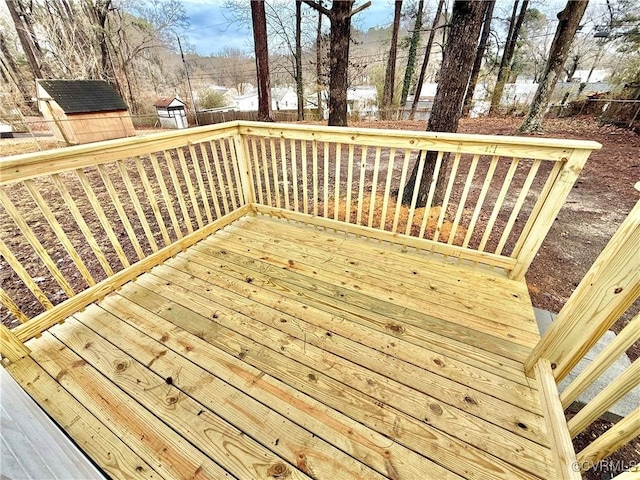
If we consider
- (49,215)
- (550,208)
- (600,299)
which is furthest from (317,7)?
(600,299)

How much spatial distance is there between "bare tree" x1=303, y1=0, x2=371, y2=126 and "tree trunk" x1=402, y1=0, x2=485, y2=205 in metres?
2.73

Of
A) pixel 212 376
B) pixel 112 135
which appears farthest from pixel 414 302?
pixel 112 135

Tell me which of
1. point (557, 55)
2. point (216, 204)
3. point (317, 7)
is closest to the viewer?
point (216, 204)

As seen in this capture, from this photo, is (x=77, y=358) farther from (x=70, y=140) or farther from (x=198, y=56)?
(x=198, y=56)

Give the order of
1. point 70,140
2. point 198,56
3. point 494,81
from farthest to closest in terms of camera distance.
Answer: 1. point 198,56
2. point 494,81
3. point 70,140

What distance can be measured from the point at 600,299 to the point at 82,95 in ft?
41.3

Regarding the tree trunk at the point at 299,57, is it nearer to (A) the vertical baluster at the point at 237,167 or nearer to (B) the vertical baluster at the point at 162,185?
(A) the vertical baluster at the point at 237,167

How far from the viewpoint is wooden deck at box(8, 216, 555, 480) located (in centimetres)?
117

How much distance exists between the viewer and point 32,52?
10.3 m

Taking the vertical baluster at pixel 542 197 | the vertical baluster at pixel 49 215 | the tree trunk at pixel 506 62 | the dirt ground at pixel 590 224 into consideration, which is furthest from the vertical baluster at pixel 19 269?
the tree trunk at pixel 506 62

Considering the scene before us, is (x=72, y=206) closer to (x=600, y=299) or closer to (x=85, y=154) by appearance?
(x=85, y=154)

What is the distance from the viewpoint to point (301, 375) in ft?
4.83

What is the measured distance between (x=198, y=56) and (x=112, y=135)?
33.6 ft

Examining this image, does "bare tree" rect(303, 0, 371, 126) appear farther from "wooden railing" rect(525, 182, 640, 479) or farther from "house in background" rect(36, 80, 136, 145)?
"house in background" rect(36, 80, 136, 145)
